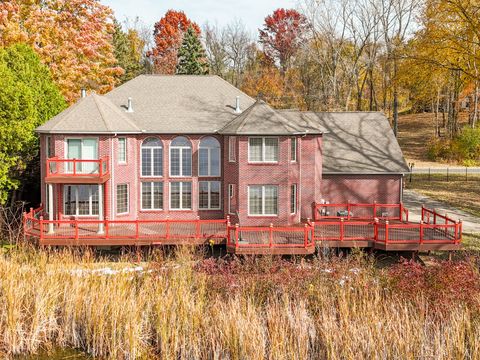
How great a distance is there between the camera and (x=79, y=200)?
81.8ft

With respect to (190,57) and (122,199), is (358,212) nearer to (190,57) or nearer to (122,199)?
(122,199)

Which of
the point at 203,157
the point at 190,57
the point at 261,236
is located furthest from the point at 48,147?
the point at 190,57

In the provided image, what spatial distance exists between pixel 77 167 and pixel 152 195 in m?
4.13

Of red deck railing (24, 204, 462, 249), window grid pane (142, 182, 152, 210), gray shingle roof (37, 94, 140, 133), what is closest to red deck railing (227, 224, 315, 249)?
red deck railing (24, 204, 462, 249)

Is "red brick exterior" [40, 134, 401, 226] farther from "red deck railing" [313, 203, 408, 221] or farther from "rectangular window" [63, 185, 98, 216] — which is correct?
"red deck railing" [313, 203, 408, 221]

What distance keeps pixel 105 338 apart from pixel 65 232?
9.76 m

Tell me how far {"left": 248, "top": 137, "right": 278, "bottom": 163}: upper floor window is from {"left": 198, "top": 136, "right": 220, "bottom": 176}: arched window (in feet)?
7.70

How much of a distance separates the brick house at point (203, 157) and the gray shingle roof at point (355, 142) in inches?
2.3

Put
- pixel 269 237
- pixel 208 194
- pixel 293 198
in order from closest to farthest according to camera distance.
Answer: pixel 269 237, pixel 293 198, pixel 208 194

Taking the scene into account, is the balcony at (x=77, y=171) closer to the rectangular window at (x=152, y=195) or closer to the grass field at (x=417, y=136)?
the rectangular window at (x=152, y=195)

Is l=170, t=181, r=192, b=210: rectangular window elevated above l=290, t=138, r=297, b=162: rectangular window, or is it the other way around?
l=290, t=138, r=297, b=162: rectangular window

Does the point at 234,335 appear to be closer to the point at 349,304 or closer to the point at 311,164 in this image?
the point at 349,304

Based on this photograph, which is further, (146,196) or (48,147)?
(146,196)

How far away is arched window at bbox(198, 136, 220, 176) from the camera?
26.7m
